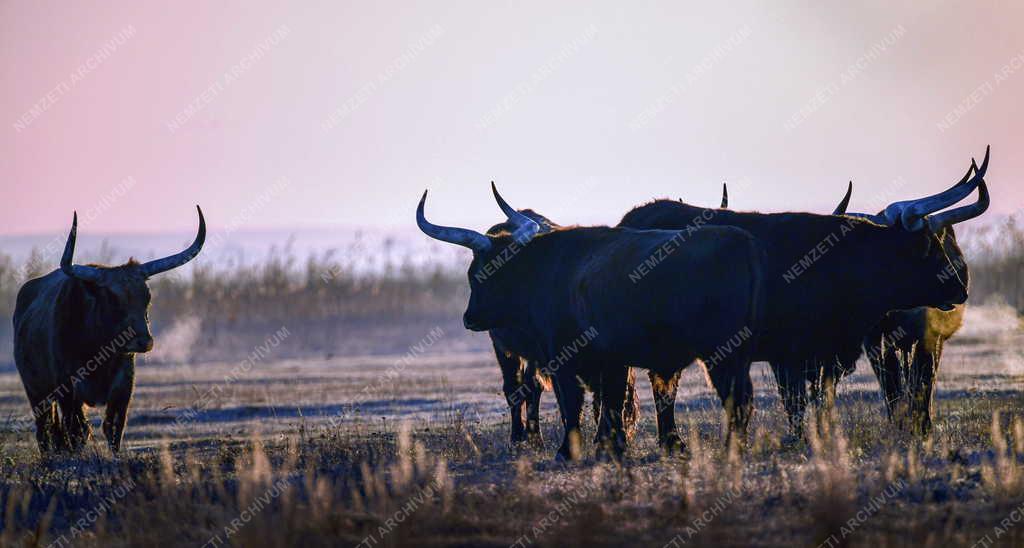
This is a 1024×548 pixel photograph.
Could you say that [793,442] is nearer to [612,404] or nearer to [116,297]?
[612,404]

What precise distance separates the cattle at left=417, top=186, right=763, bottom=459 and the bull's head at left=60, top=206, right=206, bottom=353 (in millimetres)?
2740

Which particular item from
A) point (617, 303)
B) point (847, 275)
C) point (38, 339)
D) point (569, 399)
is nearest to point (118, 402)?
point (38, 339)

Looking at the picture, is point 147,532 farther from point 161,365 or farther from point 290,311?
point 290,311

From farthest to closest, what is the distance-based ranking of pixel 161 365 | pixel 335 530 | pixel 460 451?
pixel 161 365 → pixel 460 451 → pixel 335 530

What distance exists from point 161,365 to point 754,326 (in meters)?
18.4

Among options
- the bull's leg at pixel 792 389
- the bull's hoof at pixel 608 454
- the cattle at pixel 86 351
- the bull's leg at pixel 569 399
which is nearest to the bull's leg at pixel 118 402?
the cattle at pixel 86 351

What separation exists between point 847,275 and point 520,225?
2664 mm

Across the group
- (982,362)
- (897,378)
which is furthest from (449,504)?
(982,362)

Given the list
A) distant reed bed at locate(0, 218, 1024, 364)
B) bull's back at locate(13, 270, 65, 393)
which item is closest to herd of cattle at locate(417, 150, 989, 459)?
bull's back at locate(13, 270, 65, 393)

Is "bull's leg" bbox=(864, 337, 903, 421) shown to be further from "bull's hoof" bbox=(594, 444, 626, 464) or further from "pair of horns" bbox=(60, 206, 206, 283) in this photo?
"pair of horns" bbox=(60, 206, 206, 283)

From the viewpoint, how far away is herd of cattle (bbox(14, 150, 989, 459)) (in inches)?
331

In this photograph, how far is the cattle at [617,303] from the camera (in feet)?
27.2

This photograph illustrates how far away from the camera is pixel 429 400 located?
1641cm

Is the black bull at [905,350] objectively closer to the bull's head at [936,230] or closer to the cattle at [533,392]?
the bull's head at [936,230]
